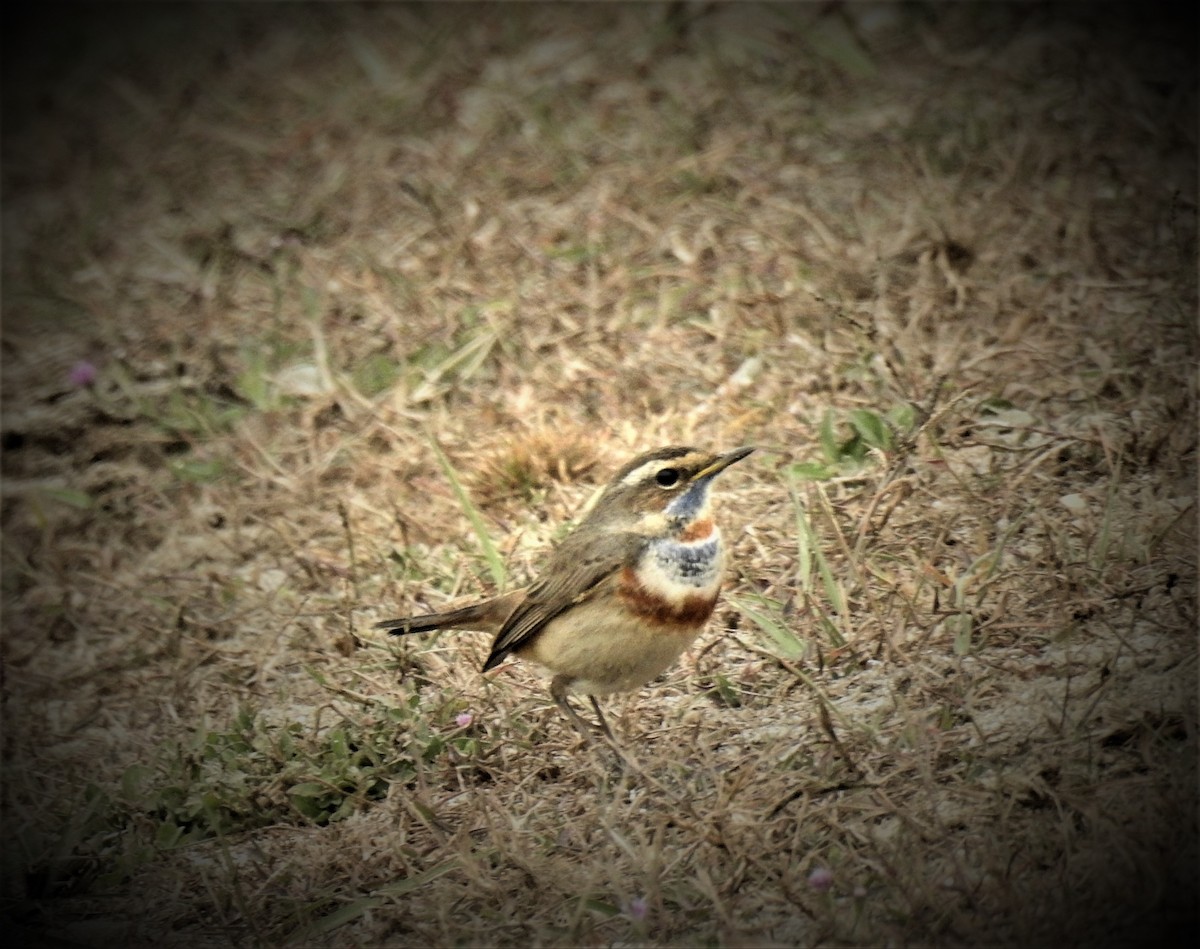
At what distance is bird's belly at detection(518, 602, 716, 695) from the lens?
5.37 metres

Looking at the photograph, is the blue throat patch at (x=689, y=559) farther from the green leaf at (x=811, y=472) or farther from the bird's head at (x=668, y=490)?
the green leaf at (x=811, y=472)

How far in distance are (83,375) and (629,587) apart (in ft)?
15.4

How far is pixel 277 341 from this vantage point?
8.67m

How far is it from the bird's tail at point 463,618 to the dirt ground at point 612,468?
0.77ft

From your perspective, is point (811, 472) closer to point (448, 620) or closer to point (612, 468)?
point (612, 468)

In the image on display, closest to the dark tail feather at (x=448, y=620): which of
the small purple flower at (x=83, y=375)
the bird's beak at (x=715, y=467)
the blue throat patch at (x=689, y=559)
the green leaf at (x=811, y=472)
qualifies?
the blue throat patch at (x=689, y=559)

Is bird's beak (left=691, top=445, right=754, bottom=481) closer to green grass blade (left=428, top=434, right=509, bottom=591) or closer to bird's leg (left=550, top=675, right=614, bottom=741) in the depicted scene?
bird's leg (left=550, top=675, right=614, bottom=741)

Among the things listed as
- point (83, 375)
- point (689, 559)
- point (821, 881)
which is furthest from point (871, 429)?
point (83, 375)

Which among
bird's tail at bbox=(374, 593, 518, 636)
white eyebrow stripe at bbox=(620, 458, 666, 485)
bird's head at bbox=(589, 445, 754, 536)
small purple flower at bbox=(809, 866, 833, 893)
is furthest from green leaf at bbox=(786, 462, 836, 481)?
small purple flower at bbox=(809, 866, 833, 893)

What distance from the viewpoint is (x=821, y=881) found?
4477 millimetres

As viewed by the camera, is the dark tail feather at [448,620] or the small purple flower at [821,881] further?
the dark tail feather at [448,620]

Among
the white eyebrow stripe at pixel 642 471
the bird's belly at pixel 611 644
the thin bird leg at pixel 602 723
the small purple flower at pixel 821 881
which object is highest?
the white eyebrow stripe at pixel 642 471

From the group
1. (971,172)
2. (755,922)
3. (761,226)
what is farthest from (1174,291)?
(755,922)

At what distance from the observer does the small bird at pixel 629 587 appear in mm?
5387
